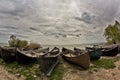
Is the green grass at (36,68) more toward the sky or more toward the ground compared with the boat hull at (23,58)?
more toward the ground

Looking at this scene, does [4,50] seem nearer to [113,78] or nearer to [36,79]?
[36,79]

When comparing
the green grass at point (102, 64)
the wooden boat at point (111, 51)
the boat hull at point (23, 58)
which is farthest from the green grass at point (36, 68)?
the wooden boat at point (111, 51)

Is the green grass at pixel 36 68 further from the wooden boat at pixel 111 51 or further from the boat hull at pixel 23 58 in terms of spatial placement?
the wooden boat at pixel 111 51

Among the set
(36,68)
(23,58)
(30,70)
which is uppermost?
(23,58)

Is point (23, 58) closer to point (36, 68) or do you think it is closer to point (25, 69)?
point (25, 69)

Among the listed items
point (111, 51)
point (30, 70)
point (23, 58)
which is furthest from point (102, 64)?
point (23, 58)

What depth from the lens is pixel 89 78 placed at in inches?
714

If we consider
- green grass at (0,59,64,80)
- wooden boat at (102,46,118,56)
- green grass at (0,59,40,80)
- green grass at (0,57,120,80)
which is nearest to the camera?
green grass at (0,59,64,80)

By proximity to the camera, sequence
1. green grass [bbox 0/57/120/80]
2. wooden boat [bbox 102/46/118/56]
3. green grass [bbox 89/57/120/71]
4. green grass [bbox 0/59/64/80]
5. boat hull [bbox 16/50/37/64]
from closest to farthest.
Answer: green grass [bbox 0/59/64/80], green grass [bbox 0/57/120/80], green grass [bbox 89/57/120/71], boat hull [bbox 16/50/37/64], wooden boat [bbox 102/46/118/56]

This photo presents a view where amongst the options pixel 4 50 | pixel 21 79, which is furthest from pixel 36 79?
pixel 4 50

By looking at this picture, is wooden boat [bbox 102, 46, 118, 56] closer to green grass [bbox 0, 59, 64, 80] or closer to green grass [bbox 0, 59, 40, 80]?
green grass [bbox 0, 59, 64, 80]

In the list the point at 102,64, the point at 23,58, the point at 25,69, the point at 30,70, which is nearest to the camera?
the point at 30,70

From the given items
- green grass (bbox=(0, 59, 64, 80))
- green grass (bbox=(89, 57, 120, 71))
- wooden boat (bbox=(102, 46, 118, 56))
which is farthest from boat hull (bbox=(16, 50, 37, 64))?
wooden boat (bbox=(102, 46, 118, 56))

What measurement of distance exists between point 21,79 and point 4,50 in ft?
21.8
